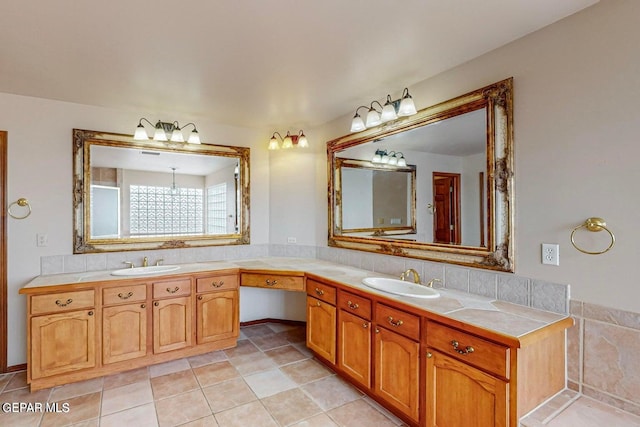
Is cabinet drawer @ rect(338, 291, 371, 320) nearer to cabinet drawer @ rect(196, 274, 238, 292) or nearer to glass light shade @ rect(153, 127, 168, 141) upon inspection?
cabinet drawer @ rect(196, 274, 238, 292)

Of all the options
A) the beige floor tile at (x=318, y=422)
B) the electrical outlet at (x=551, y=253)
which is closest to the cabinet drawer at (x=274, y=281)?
the beige floor tile at (x=318, y=422)

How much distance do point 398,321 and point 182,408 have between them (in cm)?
161

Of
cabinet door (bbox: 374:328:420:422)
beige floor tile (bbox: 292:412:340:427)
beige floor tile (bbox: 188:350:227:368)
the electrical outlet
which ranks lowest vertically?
beige floor tile (bbox: 292:412:340:427)

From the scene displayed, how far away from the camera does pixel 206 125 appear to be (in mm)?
3551

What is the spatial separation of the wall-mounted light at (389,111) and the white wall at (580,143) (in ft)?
1.92

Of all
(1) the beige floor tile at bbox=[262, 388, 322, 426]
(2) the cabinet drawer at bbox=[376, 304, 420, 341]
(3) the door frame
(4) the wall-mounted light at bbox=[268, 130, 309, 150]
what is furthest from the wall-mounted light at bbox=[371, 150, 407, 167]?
(3) the door frame

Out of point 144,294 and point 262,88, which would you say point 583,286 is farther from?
point 144,294

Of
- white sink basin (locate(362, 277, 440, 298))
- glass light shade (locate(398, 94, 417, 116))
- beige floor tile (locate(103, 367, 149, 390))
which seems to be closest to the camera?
white sink basin (locate(362, 277, 440, 298))

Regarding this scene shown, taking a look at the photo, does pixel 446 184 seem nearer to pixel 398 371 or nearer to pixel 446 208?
pixel 446 208

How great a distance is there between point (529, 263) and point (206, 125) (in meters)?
3.26

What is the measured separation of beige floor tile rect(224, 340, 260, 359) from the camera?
3.07 meters

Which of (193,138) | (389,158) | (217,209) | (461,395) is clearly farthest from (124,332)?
(389,158)

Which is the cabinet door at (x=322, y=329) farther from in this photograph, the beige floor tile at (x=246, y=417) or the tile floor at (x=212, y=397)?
the beige floor tile at (x=246, y=417)

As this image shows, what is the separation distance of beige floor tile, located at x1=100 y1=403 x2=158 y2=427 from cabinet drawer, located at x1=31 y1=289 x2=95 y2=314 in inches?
34.9
